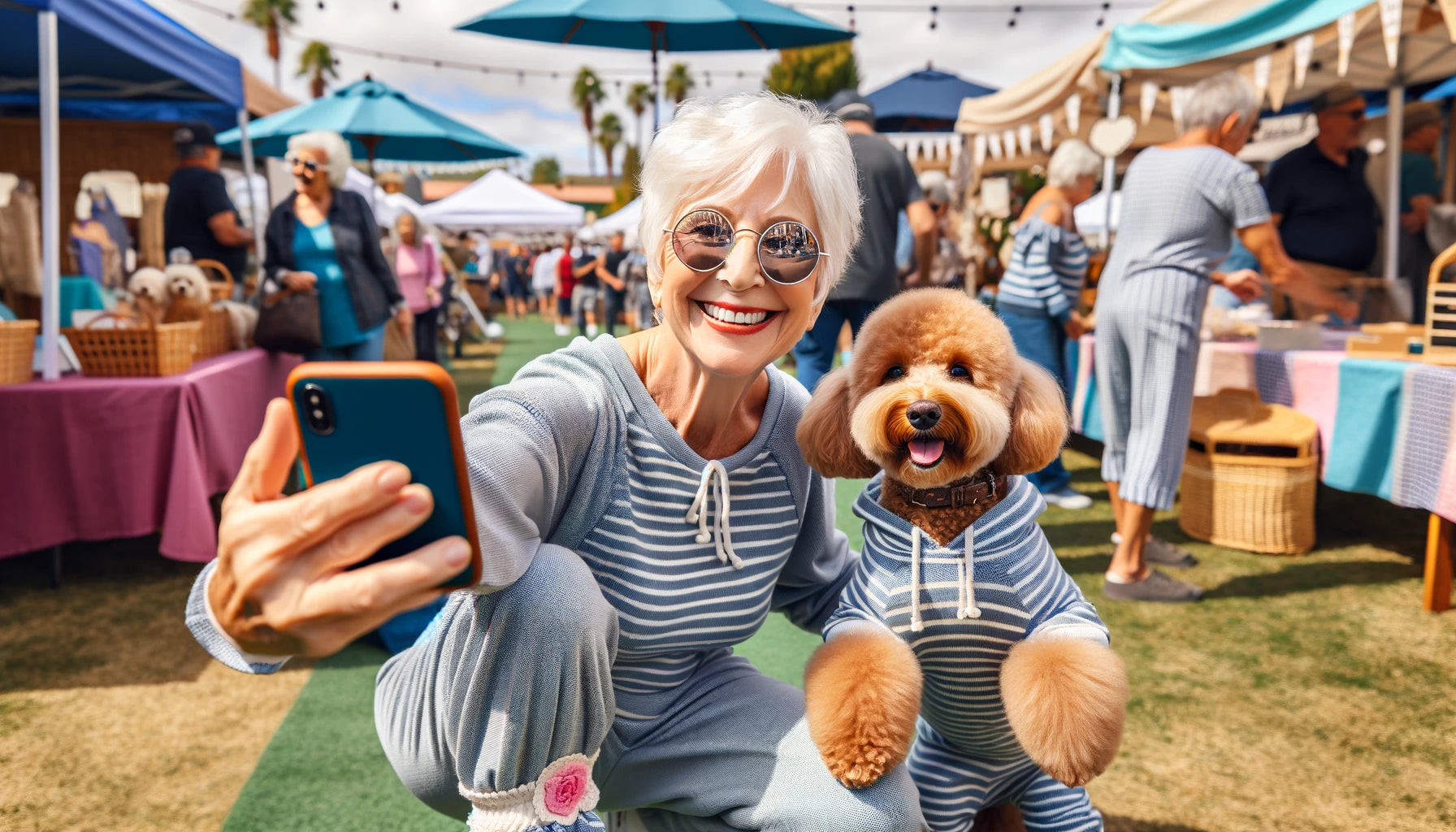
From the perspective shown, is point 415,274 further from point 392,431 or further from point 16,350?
point 392,431

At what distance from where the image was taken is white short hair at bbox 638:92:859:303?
1.30m

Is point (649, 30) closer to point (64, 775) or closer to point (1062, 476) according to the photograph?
point (1062, 476)

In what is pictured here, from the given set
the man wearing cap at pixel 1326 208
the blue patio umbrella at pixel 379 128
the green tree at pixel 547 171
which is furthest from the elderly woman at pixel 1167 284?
the green tree at pixel 547 171

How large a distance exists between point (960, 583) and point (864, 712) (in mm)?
244

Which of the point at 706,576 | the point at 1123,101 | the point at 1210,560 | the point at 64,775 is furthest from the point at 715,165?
the point at 1123,101

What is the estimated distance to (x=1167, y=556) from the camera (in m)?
3.72

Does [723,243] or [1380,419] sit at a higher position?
[723,243]

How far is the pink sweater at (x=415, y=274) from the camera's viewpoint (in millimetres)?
8023

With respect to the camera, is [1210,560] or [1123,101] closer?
[1210,560]

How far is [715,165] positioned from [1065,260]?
3.35 metres

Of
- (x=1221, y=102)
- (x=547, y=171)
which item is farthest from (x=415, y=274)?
(x=547, y=171)

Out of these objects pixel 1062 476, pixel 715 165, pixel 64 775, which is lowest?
pixel 64 775

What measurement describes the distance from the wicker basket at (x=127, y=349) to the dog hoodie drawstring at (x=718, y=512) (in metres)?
2.92

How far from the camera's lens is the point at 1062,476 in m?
4.59
